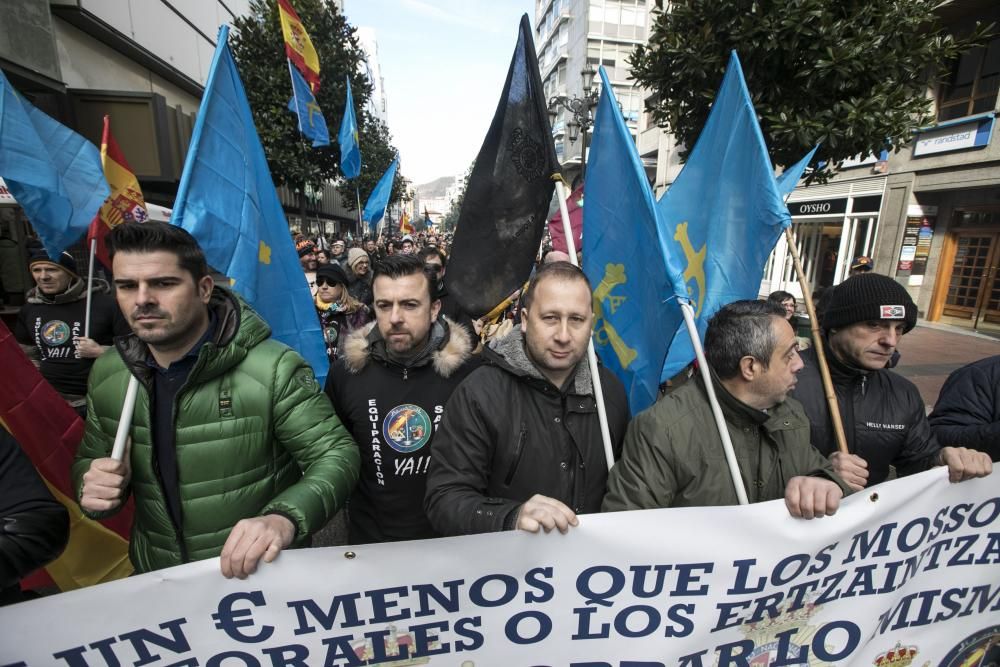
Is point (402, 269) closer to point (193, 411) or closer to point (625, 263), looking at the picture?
point (193, 411)

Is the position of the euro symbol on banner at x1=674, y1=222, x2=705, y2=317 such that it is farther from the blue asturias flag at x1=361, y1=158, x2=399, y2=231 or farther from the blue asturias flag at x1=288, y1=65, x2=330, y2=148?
the blue asturias flag at x1=361, y1=158, x2=399, y2=231

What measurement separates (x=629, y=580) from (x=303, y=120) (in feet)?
24.4

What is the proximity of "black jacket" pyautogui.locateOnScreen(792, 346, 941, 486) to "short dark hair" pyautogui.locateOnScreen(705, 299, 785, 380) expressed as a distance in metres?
0.61

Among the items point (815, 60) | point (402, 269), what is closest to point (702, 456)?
point (402, 269)

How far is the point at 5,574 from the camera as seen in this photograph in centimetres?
120

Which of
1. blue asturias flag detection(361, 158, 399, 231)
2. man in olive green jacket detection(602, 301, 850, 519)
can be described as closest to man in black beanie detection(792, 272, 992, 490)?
man in olive green jacket detection(602, 301, 850, 519)

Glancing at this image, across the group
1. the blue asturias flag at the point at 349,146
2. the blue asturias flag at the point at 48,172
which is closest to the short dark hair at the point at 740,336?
the blue asturias flag at the point at 48,172

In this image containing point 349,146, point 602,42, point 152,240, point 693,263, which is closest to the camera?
point 152,240

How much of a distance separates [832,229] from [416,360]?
57.2 ft

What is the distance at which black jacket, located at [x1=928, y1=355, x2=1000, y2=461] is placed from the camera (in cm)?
206

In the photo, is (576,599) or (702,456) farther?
(702,456)

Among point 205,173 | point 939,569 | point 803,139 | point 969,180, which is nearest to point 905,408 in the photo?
point 939,569

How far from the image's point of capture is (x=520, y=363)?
1.69 metres

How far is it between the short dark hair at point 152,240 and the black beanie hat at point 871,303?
2.60 meters
